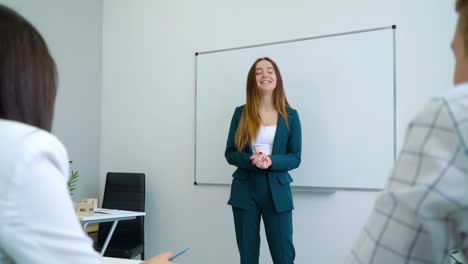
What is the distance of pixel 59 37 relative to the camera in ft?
11.7

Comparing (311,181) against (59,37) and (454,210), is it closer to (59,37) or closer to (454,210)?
(454,210)

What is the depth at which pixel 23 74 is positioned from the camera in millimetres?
617

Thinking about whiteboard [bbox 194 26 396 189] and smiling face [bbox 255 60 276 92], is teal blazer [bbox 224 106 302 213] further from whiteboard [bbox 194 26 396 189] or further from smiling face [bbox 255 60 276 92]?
whiteboard [bbox 194 26 396 189]

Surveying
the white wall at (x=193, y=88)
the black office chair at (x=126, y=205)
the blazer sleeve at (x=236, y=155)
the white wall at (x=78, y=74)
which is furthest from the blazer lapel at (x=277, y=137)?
the white wall at (x=78, y=74)

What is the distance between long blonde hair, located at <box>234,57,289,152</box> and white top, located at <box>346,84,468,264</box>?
1938mm

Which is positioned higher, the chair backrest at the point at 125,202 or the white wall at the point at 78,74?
the white wall at the point at 78,74

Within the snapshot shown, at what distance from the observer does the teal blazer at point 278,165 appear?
90.8 inches

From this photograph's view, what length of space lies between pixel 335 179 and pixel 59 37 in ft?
9.40

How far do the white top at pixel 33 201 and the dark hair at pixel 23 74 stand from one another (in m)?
0.07

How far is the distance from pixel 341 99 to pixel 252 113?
0.76 meters

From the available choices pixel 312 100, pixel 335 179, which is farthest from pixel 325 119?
pixel 335 179

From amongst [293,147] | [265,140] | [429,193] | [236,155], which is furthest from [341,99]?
[429,193]

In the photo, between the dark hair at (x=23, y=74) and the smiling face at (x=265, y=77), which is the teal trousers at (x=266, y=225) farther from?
the dark hair at (x=23, y=74)

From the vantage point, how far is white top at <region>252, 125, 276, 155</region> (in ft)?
8.02
